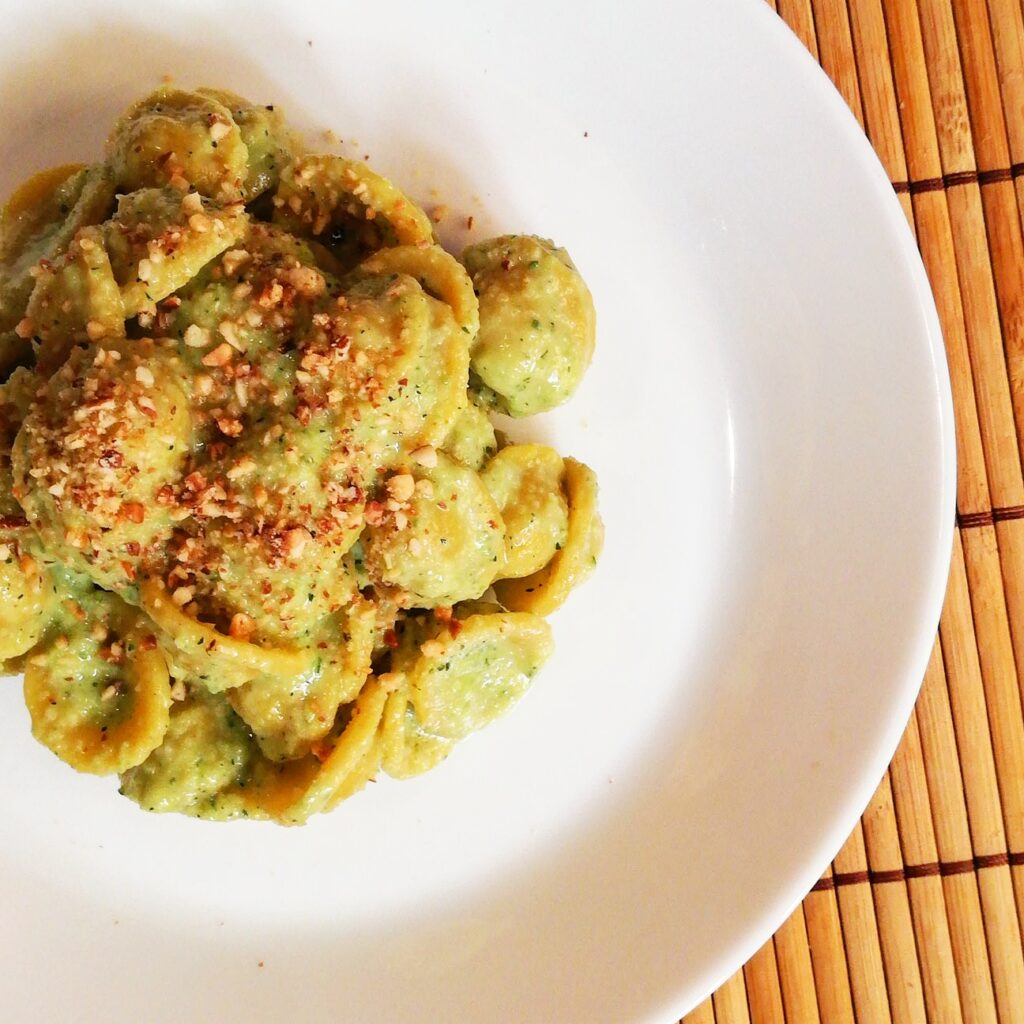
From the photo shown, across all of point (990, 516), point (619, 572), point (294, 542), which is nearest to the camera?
point (294, 542)

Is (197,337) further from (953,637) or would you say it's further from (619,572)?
(953,637)

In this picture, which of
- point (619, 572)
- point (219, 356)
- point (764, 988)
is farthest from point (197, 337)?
point (764, 988)

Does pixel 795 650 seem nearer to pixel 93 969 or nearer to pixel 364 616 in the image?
pixel 364 616

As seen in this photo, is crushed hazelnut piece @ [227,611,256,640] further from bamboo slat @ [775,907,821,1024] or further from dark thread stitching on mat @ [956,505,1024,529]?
dark thread stitching on mat @ [956,505,1024,529]

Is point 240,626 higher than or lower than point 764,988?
higher

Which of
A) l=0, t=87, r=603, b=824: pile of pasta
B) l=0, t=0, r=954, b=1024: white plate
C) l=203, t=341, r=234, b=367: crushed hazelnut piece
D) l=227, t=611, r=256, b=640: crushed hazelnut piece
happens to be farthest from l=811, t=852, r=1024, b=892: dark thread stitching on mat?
l=203, t=341, r=234, b=367: crushed hazelnut piece

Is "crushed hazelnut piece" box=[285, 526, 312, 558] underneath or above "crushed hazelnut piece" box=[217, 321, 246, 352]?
underneath

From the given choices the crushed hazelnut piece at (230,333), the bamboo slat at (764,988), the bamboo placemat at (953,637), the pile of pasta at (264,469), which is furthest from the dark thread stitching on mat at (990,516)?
the crushed hazelnut piece at (230,333)

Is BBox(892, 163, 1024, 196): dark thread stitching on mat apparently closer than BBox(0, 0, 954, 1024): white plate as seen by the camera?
No
